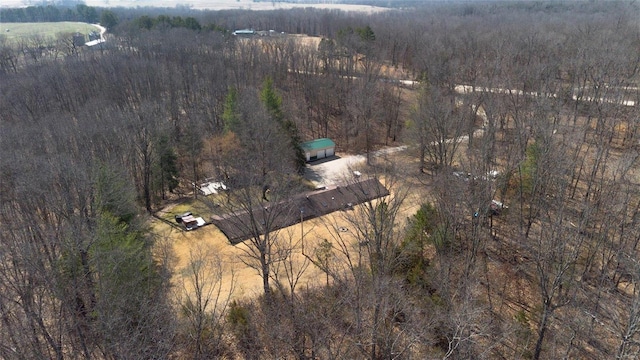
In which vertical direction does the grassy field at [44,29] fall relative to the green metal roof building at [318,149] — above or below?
above

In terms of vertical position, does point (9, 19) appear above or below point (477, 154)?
above

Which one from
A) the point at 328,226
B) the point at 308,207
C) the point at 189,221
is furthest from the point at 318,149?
the point at 189,221

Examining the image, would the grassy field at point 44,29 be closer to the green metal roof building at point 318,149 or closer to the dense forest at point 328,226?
the dense forest at point 328,226

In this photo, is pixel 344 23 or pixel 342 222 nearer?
pixel 342 222

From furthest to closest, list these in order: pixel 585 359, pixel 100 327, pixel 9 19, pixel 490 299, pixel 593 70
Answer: pixel 9 19, pixel 593 70, pixel 490 299, pixel 585 359, pixel 100 327

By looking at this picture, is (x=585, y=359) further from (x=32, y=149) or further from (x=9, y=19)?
(x=9, y=19)

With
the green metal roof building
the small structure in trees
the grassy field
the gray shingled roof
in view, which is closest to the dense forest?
the gray shingled roof

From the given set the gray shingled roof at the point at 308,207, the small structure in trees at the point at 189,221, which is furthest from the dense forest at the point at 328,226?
the small structure in trees at the point at 189,221

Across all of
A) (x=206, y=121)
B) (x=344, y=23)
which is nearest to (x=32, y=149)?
(x=206, y=121)
